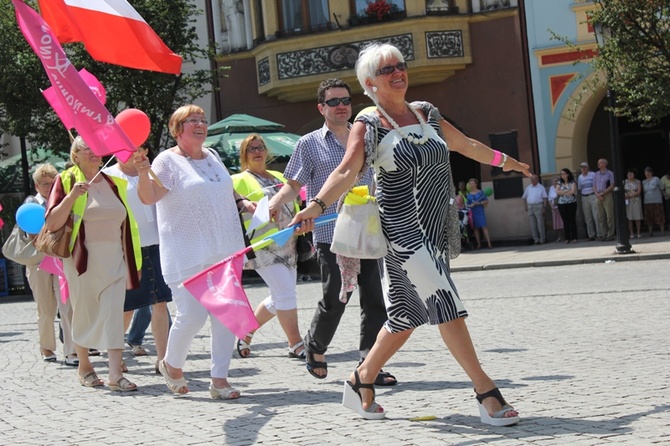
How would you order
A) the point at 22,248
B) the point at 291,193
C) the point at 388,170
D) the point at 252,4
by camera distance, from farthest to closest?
the point at 252,4 < the point at 22,248 < the point at 291,193 < the point at 388,170

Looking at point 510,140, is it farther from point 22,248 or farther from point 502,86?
point 22,248

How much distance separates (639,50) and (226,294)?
14.0 metres

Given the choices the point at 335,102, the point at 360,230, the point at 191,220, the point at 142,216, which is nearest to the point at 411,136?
the point at 360,230

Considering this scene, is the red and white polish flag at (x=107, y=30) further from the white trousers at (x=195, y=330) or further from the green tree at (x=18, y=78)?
the green tree at (x=18, y=78)

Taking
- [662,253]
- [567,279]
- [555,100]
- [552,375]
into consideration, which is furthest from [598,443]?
[555,100]

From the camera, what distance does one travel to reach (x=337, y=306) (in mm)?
8047

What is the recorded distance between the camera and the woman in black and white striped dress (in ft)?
19.6

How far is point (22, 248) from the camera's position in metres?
11.4

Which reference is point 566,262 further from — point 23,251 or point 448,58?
point 23,251

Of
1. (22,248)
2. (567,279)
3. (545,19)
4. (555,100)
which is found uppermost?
(545,19)

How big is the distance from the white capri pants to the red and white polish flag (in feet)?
7.35

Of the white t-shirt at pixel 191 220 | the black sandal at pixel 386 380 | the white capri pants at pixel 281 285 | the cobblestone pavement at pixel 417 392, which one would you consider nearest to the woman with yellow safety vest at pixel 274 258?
the white capri pants at pixel 281 285

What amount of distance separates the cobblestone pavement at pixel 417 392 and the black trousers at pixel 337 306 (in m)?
0.31

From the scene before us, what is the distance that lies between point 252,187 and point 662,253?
11143 millimetres
